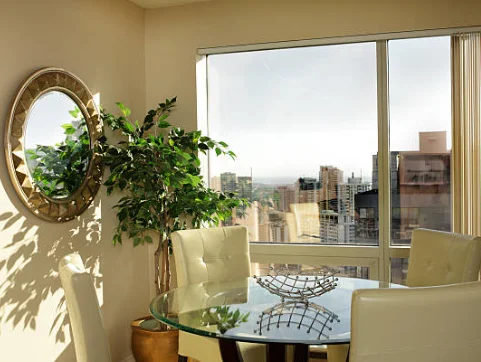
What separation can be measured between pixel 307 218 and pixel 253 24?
5.27 ft

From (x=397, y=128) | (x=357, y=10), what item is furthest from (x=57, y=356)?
(x=357, y=10)

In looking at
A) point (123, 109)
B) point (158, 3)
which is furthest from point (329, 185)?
point (158, 3)

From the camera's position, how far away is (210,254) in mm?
3598

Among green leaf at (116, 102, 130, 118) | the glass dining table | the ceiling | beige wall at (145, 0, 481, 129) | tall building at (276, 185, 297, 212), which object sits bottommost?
the glass dining table

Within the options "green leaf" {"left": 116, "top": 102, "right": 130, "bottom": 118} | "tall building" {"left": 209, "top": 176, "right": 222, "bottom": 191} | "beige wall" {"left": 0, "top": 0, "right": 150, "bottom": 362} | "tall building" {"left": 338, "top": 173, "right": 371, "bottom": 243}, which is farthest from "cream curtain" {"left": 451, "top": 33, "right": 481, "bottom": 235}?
"beige wall" {"left": 0, "top": 0, "right": 150, "bottom": 362}

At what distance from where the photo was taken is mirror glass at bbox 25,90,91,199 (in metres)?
3.32

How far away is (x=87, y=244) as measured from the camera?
3.88 meters

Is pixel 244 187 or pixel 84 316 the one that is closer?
pixel 84 316

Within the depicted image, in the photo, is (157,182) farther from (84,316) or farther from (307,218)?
(84,316)

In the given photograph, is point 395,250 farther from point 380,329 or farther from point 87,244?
point 380,329

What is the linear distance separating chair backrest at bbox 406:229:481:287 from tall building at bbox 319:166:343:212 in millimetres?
1011

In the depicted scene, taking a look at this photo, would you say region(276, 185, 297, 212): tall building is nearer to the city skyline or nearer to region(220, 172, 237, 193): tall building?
the city skyline

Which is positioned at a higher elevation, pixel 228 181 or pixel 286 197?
pixel 228 181

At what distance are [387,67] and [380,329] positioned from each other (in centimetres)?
291
